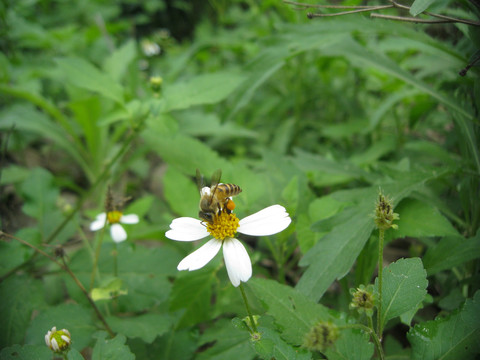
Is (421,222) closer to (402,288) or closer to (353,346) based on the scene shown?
(402,288)

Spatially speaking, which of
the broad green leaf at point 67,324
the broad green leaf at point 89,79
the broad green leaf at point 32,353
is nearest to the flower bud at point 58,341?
the broad green leaf at point 32,353

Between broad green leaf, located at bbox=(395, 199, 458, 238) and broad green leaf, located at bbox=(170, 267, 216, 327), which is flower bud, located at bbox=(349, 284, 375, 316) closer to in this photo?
broad green leaf, located at bbox=(395, 199, 458, 238)

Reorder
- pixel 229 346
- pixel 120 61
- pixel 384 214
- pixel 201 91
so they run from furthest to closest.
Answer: pixel 120 61 → pixel 201 91 → pixel 229 346 → pixel 384 214

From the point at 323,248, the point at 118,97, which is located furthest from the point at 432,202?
the point at 118,97

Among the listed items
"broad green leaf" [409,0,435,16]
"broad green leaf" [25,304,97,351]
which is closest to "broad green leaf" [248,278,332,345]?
"broad green leaf" [25,304,97,351]

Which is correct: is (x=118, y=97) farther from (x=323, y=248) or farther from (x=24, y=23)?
(x=24, y=23)

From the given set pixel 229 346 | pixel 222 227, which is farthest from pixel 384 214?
pixel 229 346
